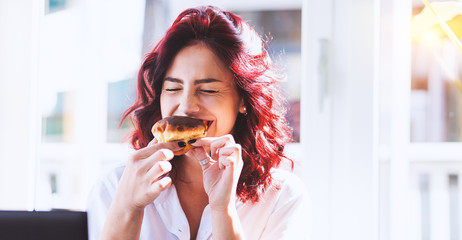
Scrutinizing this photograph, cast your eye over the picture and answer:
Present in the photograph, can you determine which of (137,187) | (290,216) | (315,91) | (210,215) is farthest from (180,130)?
(315,91)

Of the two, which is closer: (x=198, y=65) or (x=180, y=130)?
(x=180, y=130)

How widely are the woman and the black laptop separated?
0.24 ft

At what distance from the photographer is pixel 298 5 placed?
5.07 ft

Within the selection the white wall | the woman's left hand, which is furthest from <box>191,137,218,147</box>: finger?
the white wall

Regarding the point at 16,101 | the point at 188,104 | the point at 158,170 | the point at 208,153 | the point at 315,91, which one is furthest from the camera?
the point at 16,101

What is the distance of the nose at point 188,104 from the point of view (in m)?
1.09

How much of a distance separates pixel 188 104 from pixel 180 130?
0.10 metres

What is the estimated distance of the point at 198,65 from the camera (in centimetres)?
112

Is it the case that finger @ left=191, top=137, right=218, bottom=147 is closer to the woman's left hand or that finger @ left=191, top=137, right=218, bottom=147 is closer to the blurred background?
the woman's left hand

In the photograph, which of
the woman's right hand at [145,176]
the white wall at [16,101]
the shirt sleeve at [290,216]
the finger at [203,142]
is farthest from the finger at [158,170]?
the white wall at [16,101]

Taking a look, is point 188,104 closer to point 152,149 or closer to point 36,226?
point 152,149

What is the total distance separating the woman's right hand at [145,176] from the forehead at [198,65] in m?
0.20

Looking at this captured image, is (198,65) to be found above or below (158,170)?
above

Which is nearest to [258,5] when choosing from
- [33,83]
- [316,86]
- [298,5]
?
[298,5]
